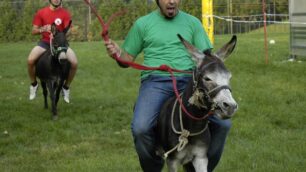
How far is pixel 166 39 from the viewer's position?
513 centimetres

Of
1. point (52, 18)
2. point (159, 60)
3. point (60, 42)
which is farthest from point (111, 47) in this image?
point (52, 18)

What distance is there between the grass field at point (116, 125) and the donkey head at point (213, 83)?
2349 mm

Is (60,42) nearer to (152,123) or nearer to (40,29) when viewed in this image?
(40,29)

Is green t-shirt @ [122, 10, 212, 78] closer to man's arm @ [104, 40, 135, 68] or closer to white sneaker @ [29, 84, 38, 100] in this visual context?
man's arm @ [104, 40, 135, 68]

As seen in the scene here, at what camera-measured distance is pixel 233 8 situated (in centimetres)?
3431

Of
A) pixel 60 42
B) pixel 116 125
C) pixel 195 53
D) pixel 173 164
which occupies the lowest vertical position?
pixel 116 125

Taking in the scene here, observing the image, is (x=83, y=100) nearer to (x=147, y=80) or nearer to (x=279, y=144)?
(x=279, y=144)

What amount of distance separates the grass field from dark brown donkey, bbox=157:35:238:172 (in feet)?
6.20

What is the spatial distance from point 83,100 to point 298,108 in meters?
4.47

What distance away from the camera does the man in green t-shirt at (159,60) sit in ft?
16.1

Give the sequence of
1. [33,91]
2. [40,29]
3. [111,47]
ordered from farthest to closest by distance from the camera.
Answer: [33,91] → [40,29] → [111,47]

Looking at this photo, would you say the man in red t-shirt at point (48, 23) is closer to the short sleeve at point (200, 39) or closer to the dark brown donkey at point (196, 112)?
the short sleeve at point (200, 39)

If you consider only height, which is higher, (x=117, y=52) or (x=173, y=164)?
(x=117, y=52)

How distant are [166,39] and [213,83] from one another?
46.0 inches
